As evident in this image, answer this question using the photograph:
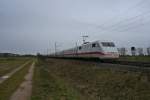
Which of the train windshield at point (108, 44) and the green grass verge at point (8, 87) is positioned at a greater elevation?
the train windshield at point (108, 44)

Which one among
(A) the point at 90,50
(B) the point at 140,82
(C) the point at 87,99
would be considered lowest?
(C) the point at 87,99

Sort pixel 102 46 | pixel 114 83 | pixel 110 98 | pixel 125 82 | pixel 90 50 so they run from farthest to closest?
pixel 90 50, pixel 102 46, pixel 114 83, pixel 125 82, pixel 110 98

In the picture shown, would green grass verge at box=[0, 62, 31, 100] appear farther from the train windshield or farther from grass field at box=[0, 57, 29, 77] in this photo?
grass field at box=[0, 57, 29, 77]

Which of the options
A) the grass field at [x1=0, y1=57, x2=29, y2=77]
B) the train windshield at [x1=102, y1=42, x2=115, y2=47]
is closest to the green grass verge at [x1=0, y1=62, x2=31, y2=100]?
the train windshield at [x1=102, y1=42, x2=115, y2=47]

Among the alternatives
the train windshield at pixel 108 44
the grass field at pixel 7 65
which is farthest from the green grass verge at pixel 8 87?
the grass field at pixel 7 65

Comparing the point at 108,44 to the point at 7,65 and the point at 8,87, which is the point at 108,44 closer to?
the point at 8,87

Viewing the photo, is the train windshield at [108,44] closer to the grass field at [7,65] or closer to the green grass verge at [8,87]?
the green grass verge at [8,87]

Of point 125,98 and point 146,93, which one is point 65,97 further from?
point 146,93

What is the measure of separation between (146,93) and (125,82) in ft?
11.2

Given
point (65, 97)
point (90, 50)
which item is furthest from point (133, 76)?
point (90, 50)

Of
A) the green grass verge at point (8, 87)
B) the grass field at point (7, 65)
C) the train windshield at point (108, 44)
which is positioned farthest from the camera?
the grass field at point (7, 65)

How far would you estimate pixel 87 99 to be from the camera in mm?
14734

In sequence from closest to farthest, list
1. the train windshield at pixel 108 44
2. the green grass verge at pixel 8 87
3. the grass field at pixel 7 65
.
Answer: the green grass verge at pixel 8 87
the train windshield at pixel 108 44
the grass field at pixel 7 65

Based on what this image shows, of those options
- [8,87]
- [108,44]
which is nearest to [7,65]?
[108,44]
